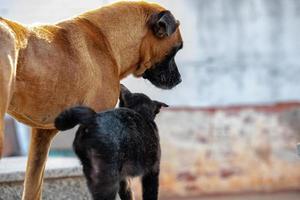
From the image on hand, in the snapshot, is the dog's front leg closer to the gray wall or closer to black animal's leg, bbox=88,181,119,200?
black animal's leg, bbox=88,181,119,200

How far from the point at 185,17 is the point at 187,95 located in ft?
3.12

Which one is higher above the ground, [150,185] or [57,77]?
[57,77]

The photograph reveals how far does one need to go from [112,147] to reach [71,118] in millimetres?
242

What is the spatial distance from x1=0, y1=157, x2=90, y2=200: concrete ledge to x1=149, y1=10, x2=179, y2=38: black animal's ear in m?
1.20

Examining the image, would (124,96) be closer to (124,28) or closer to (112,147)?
(124,28)

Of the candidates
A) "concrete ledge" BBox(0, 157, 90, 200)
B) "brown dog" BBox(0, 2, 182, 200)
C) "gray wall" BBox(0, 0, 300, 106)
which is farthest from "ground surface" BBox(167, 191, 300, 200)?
"brown dog" BBox(0, 2, 182, 200)

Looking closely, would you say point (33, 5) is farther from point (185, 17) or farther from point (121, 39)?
point (121, 39)

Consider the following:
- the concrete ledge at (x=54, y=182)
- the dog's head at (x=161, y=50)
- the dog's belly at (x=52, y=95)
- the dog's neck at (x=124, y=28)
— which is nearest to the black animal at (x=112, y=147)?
the dog's belly at (x=52, y=95)

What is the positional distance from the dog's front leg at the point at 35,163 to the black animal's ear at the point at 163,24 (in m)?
0.81

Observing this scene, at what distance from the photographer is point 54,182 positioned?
534 centimetres

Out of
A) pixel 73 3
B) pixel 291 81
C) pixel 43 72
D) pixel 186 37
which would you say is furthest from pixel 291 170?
pixel 43 72

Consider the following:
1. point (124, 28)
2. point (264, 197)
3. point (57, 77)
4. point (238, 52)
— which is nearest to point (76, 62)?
point (57, 77)

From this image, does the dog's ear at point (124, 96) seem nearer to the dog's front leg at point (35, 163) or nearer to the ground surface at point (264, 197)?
the dog's front leg at point (35, 163)

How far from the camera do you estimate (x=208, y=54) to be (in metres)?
10.1
